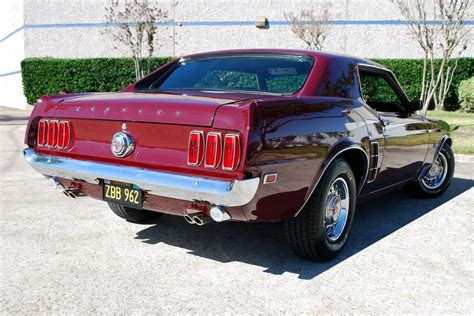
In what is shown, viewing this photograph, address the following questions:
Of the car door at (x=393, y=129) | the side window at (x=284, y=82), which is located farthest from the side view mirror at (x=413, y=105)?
the side window at (x=284, y=82)

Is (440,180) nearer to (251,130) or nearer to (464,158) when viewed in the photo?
(464,158)

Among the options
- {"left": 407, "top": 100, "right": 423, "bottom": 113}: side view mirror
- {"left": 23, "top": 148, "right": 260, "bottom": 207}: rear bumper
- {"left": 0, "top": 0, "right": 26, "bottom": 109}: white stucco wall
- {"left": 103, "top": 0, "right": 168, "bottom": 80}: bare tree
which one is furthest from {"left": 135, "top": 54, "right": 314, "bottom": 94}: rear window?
{"left": 0, "top": 0, "right": 26, "bottom": 109}: white stucco wall

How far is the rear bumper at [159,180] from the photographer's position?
9.87 feet

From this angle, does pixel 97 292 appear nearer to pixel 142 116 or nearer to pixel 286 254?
pixel 142 116

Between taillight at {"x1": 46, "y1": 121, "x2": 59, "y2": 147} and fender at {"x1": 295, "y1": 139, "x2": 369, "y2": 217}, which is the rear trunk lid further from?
fender at {"x1": 295, "y1": 139, "x2": 369, "y2": 217}

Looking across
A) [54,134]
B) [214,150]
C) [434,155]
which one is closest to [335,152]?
[214,150]

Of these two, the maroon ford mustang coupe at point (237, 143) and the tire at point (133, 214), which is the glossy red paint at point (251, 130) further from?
the tire at point (133, 214)

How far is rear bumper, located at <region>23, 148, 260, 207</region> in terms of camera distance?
301 centimetres

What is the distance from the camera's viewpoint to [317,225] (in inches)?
142

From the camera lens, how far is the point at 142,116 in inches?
133

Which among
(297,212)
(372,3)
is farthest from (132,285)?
(372,3)

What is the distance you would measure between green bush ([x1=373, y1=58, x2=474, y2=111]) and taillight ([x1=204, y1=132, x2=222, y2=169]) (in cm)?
1562

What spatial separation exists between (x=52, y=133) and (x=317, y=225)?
2.02 metres

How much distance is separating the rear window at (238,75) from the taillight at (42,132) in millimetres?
919
